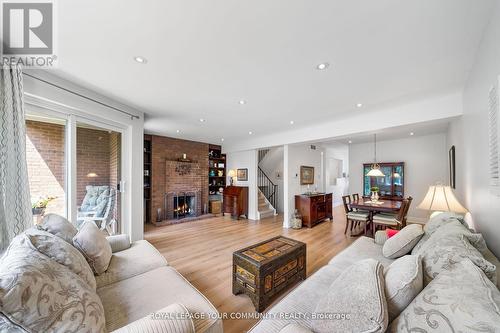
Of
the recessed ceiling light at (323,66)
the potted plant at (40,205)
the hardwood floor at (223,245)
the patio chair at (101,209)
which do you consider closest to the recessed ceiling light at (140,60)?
the recessed ceiling light at (323,66)

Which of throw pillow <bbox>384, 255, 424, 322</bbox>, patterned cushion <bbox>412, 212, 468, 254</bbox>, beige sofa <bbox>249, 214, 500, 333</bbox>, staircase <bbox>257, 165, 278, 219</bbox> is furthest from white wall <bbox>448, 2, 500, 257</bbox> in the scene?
staircase <bbox>257, 165, 278, 219</bbox>

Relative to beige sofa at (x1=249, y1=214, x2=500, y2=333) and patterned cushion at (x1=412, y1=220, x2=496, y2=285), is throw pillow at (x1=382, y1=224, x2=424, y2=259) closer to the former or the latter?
beige sofa at (x1=249, y1=214, x2=500, y2=333)

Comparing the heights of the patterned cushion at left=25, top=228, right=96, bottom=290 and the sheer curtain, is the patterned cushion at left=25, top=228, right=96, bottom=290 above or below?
below

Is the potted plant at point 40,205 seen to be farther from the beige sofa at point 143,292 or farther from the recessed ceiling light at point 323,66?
the recessed ceiling light at point 323,66

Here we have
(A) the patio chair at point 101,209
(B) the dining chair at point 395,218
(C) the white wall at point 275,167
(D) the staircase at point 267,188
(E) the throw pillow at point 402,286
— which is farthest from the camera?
(C) the white wall at point 275,167

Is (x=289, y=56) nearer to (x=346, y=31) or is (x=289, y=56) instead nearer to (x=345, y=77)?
(x=346, y=31)

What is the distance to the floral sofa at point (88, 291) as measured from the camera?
781mm

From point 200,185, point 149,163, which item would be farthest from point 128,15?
point 200,185

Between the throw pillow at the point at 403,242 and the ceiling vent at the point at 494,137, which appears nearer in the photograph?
the ceiling vent at the point at 494,137

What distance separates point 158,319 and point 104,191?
3036 mm

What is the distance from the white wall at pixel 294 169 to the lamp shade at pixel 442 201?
3.04 metres

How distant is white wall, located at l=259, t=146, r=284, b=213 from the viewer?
7215 mm

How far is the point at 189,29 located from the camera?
1.53 meters
